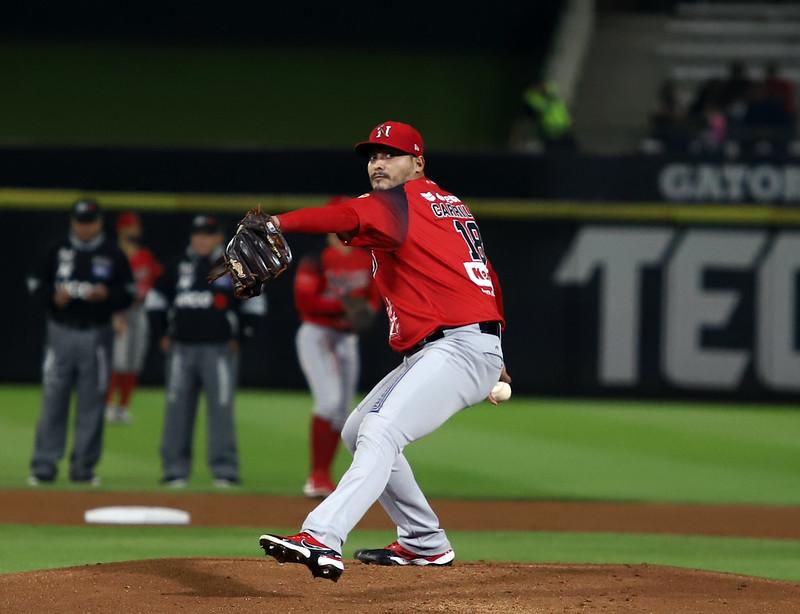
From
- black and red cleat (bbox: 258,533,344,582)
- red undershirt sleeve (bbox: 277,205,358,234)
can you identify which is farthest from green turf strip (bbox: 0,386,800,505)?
red undershirt sleeve (bbox: 277,205,358,234)

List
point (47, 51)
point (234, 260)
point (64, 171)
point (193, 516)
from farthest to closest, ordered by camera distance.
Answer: point (47, 51) < point (64, 171) < point (193, 516) < point (234, 260)

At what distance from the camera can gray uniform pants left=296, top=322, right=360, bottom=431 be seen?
34.7 feet

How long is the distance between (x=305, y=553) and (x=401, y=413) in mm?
772

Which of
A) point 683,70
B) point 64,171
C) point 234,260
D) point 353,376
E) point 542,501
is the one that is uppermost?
point 683,70

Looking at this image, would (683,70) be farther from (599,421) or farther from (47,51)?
(47,51)

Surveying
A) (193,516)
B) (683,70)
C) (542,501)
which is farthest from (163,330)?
(683,70)

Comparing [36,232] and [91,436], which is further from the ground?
[36,232]

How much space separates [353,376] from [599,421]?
6.01 metres

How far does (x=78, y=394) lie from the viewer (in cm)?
1082

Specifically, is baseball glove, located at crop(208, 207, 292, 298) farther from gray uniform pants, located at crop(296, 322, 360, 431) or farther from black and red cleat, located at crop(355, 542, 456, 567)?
gray uniform pants, located at crop(296, 322, 360, 431)

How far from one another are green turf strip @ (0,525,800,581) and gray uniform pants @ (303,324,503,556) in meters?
1.92

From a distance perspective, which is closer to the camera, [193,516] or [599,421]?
[193,516]

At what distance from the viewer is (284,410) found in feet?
54.6

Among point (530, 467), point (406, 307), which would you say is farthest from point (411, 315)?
point (530, 467)
